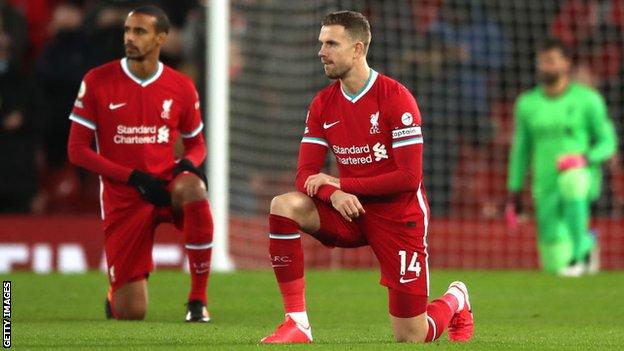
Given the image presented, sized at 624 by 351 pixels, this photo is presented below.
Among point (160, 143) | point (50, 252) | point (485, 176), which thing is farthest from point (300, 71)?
point (160, 143)

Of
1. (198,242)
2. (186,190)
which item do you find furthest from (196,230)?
(186,190)

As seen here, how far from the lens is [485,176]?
15.9 meters

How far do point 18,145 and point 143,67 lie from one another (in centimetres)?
556

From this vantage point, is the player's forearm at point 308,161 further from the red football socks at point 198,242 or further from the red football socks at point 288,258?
the red football socks at point 198,242

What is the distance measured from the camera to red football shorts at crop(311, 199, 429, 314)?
742 centimetres

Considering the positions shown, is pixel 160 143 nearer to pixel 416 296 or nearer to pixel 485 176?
pixel 416 296

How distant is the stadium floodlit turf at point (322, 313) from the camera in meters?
7.51

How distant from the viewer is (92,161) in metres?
9.09

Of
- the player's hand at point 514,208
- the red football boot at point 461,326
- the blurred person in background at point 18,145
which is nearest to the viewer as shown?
the red football boot at point 461,326

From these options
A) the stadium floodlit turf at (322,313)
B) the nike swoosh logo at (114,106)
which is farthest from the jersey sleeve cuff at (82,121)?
the stadium floodlit turf at (322,313)

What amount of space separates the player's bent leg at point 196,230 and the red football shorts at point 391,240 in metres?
1.71

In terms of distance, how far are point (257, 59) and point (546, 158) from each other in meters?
3.55

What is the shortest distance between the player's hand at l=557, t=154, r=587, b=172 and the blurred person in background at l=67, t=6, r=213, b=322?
190 inches

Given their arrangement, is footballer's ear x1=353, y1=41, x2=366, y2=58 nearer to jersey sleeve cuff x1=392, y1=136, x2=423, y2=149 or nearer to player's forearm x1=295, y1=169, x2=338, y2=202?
jersey sleeve cuff x1=392, y1=136, x2=423, y2=149
